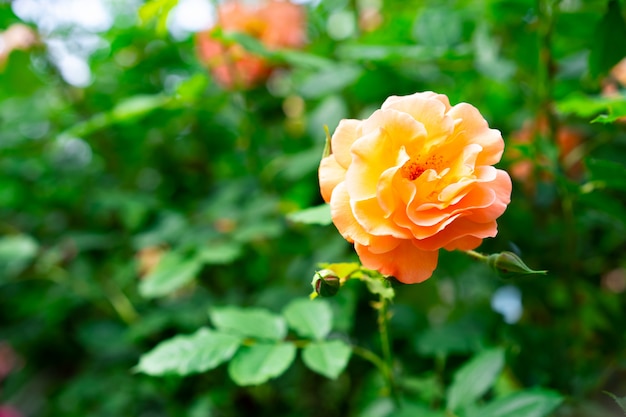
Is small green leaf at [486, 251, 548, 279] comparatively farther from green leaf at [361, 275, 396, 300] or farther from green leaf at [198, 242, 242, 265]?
green leaf at [198, 242, 242, 265]

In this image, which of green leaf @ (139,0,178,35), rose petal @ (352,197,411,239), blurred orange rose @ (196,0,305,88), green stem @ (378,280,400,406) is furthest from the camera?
blurred orange rose @ (196,0,305,88)

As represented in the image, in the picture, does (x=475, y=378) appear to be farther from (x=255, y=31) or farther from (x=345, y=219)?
(x=255, y=31)

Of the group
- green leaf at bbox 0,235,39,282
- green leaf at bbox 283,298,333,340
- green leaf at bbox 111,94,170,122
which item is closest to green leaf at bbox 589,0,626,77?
green leaf at bbox 283,298,333,340

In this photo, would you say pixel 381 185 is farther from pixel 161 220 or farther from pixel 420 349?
pixel 161 220

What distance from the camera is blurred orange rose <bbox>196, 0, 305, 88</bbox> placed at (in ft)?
2.65

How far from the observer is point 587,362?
26.1 inches

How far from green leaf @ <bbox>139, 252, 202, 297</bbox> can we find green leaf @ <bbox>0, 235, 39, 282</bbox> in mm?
282

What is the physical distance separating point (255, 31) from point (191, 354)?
58 centimetres

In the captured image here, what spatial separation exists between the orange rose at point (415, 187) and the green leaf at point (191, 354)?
192 millimetres

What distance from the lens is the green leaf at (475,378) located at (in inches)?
19.4

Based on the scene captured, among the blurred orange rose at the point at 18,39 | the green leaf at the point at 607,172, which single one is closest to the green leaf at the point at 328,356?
the green leaf at the point at 607,172

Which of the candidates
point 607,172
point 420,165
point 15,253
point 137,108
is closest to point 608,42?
point 607,172

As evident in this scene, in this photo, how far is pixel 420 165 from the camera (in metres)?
0.36

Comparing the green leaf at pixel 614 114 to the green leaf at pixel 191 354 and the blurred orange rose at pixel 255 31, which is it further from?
the blurred orange rose at pixel 255 31
